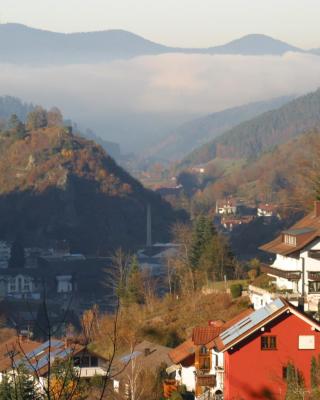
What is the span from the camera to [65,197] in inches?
5487

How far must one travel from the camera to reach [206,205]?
165m

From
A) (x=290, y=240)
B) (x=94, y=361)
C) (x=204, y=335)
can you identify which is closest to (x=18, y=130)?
(x=94, y=361)

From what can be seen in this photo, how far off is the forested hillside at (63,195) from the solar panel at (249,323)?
350 ft

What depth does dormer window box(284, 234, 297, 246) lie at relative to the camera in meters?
31.5

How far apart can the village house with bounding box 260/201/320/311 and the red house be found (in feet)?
17.0

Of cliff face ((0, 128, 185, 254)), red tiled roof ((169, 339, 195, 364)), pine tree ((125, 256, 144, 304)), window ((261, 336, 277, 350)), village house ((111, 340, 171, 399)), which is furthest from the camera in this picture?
cliff face ((0, 128, 185, 254))

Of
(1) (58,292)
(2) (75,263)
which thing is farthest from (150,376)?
(2) (75,263)

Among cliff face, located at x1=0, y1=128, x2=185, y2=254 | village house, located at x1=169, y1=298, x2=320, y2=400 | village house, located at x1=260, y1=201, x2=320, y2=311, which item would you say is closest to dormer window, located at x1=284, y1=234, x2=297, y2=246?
village house, located at x1=260, y1=201, x2=320, y2=311

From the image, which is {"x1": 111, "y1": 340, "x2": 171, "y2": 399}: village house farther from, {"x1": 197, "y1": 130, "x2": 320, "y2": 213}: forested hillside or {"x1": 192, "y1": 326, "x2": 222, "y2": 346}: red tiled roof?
{"x1": 197, "y1": 130, "x2": 320, "y2": 213}: forested hillside

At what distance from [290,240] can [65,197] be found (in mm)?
108290

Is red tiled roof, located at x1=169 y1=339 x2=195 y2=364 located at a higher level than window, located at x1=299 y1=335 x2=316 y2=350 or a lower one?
lower

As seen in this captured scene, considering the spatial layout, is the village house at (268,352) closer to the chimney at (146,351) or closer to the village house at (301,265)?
the village house at (301,265)

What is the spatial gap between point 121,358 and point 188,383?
512 cm

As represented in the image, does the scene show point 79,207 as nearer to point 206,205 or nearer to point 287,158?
point 206,205
